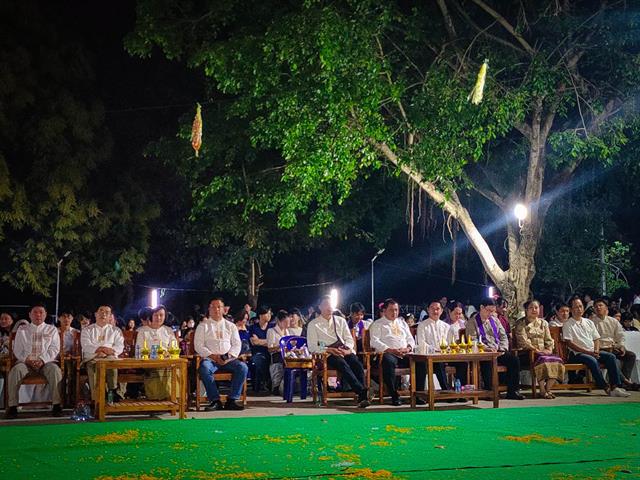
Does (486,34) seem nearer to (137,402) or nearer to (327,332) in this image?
(327,332)

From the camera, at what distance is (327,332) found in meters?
12.0

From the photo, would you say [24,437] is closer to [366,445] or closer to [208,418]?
[208,418]

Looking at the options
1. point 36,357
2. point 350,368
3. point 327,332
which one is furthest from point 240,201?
point 36,357

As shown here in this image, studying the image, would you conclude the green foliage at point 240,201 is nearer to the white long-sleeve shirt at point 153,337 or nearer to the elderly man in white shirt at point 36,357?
the white long-sleeve shirt at point 153,337

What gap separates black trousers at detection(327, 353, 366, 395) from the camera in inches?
444

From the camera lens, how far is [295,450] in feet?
23.1

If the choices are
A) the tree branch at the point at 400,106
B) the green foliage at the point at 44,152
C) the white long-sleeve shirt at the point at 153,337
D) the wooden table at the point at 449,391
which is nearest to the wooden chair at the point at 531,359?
the wooden table at the point at 449,391

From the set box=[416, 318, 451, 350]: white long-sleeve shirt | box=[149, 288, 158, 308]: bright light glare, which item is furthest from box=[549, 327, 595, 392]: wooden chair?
box=[149, 288, 158, 308]: bright light glare

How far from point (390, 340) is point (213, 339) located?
2578mm

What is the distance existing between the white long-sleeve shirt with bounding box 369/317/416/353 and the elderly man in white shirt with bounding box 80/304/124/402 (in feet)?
11.8

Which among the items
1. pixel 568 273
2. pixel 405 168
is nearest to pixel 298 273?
pixel 568 273

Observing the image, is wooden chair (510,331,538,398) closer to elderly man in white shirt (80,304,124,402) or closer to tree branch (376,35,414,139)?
tree branch (376,35,414,139)

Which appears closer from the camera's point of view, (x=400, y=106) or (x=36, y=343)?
(x=36, y=343)

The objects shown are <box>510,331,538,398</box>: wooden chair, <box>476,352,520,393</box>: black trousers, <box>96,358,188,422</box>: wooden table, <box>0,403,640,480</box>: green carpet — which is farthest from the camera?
<box>510,331,538,398</box>: wooden chair
